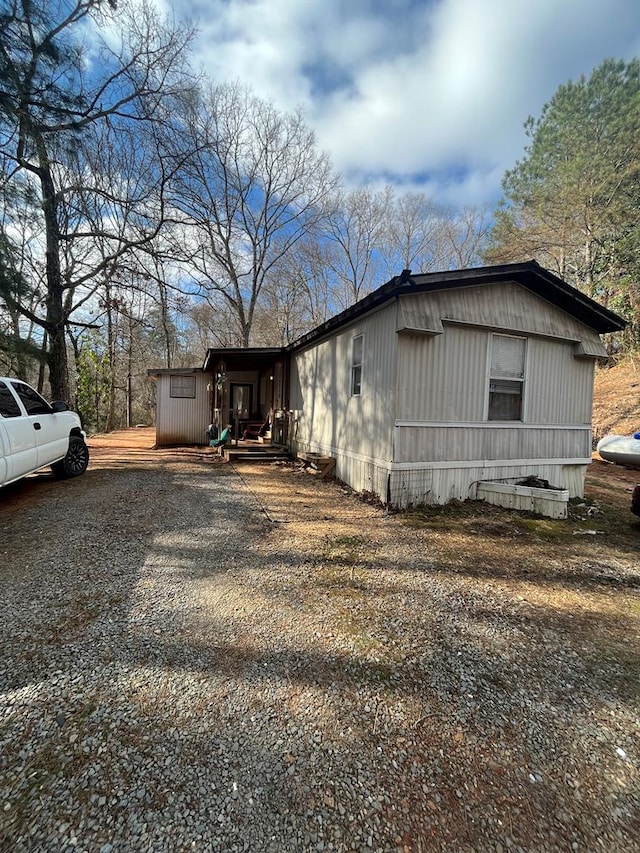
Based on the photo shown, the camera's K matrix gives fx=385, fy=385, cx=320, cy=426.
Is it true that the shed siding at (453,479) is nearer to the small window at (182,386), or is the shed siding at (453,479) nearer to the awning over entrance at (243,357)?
the awning over entrance at (243,357)

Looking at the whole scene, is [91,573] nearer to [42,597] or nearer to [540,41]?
[42,597]

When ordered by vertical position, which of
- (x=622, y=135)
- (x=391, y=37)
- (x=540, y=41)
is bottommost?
(x=540, y=41)

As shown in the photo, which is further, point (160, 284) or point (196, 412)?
point (196, 412)

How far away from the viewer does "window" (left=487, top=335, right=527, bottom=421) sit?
648cm

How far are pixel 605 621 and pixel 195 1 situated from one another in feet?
44.3

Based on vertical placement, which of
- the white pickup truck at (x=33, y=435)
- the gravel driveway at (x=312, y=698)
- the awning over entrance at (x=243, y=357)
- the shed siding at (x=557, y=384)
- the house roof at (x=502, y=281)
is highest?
the house roof at (x=502, y=281)

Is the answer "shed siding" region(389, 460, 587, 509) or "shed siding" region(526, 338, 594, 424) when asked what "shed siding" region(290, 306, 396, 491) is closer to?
"shed siding" region(389, 460, 587, 509)

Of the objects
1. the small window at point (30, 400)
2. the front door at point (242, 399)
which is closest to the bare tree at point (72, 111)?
the small window at point (30, 400)

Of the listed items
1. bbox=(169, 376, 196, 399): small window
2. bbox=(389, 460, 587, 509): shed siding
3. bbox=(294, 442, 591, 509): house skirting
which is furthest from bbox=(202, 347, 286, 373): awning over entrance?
bbox=(389, 460, 587, 509): shed siding

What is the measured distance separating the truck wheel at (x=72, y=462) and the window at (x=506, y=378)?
7.61 m

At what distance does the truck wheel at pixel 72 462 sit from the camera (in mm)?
7246

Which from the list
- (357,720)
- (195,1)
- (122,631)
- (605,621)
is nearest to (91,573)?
(122,631)

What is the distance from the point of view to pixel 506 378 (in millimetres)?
6574

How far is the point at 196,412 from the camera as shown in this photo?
14359mm
